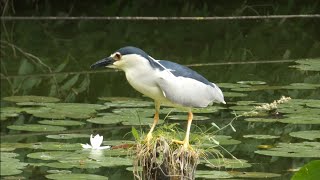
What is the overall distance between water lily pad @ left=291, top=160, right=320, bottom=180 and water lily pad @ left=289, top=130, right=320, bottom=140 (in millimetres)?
3720

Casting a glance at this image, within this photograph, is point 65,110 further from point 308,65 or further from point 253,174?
point 308,65

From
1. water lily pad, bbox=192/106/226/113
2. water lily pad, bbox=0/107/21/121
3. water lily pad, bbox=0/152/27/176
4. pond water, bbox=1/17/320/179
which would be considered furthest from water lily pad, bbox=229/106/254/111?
water lily pad, bbox=0/152/27/176

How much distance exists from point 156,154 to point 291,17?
32.2 feet

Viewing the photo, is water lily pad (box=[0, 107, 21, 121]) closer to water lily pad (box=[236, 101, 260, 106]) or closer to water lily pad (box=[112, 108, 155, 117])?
water lily pad (box=[112, 108, 155, 117])

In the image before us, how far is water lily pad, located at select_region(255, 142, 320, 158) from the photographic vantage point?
17.8 ft

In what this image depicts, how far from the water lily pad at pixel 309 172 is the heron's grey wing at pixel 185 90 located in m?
0.80

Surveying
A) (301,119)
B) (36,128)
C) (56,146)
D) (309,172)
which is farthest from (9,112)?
(309,172)

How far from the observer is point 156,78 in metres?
2.87

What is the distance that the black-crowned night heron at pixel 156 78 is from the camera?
113 inches

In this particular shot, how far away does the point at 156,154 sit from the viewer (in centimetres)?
289

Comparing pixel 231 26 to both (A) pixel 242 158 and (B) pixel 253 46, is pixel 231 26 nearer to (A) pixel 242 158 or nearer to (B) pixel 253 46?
(B) pixel 253 46

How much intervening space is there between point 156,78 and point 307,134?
3.23 metres

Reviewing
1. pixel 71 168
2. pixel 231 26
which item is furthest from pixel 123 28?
pixel 71 168

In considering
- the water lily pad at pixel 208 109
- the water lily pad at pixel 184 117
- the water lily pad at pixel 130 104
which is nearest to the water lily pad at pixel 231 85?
the water lily pad at pixel 208 109
